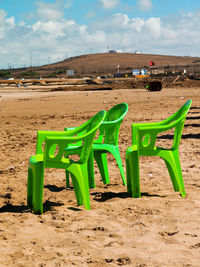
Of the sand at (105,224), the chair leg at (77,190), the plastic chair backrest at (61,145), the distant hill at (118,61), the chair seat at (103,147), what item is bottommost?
the sand at (105,224)

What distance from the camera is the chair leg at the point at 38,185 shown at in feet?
14.4

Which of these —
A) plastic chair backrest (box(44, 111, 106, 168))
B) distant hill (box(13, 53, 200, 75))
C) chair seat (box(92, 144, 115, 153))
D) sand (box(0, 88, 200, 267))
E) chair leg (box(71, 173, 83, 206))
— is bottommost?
sand (box(0, 88, 200, 267))

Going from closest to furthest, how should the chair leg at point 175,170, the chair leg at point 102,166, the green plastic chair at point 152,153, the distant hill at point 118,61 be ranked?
the green plastic chair at point 152,153 → the chair leg at point 175,170 → the chair leg at point 102,166 → the distant hill at point 118,61

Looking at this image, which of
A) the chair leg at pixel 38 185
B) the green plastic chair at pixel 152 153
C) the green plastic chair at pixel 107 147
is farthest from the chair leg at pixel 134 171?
the chair leg at pixel 38 185

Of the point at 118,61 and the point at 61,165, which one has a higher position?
the point at 118,61

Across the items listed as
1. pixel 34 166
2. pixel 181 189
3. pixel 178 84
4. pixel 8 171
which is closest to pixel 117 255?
pixel 34 166

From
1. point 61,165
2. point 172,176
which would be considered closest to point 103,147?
point 172,176

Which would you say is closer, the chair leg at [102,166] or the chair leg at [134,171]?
the chair leg at [134,171]

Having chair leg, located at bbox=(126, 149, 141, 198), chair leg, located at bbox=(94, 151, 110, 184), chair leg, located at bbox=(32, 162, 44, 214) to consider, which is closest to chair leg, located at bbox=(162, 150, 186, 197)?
chair leg, located at bbox=(126, 149, 141, 198)

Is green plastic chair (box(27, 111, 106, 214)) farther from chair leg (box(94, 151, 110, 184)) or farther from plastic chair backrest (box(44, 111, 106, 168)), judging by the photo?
chair leg (box(94, 151, 110, 184))

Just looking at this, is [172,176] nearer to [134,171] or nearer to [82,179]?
[134,171]

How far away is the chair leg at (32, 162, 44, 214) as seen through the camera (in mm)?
4387

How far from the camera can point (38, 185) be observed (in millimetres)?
4398

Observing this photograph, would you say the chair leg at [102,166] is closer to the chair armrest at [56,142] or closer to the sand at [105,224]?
the sand at [105,224]
